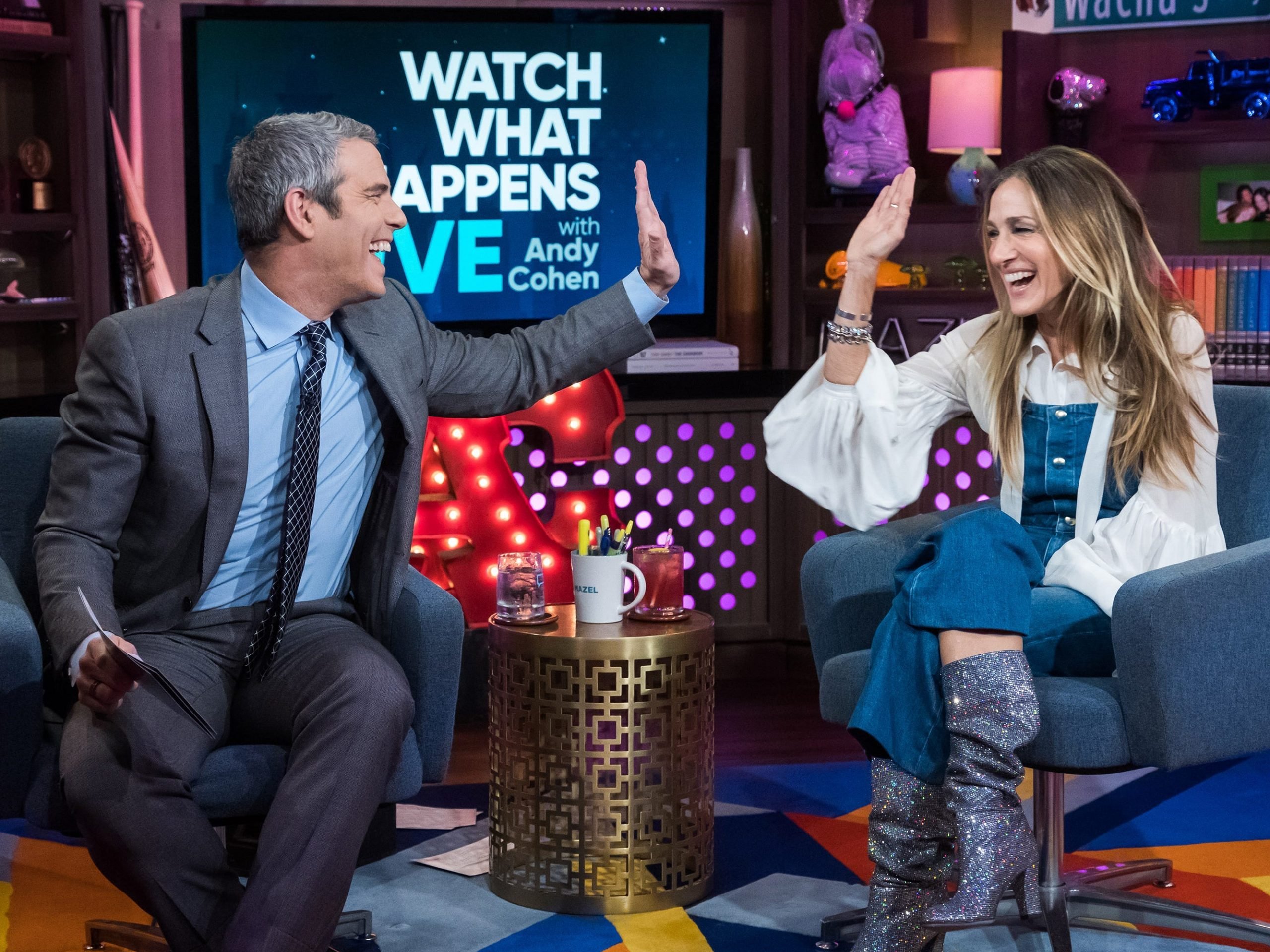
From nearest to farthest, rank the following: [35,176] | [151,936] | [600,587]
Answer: [151,936] < [600,587] < [35,176]

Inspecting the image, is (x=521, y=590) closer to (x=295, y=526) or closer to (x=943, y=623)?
(x=295, y=526)

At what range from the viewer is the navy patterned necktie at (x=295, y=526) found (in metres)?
2.22

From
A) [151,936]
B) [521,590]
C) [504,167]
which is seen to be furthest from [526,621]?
[504,167]

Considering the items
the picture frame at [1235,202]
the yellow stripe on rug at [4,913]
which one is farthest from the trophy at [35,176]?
→ the picture frame at [1235,202]

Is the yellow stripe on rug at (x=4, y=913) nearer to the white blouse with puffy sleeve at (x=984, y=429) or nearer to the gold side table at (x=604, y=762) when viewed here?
the gold side table at (x=604, y=762)

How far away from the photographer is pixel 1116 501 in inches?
95.2

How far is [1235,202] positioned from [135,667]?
324 centimetres

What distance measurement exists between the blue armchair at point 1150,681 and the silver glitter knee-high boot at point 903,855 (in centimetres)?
16

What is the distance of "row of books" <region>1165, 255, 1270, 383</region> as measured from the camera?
3938 millimetres

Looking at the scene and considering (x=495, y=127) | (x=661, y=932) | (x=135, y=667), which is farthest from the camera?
(x=495, y=127)

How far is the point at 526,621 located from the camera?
8.67 ft

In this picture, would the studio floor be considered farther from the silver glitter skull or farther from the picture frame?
the silver glitter skull

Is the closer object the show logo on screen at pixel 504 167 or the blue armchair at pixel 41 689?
the blue armchair at pixel 41 689

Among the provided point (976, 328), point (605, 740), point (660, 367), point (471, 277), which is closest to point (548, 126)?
point (471, 277)
